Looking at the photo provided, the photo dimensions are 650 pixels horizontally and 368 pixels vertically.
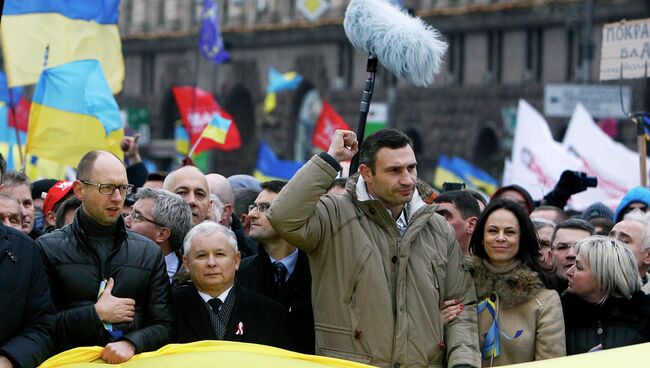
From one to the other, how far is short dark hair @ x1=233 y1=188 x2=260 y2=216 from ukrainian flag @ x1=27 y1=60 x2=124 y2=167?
2868 millimetres

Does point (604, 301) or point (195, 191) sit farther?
point (195, 191)

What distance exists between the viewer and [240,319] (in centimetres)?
693

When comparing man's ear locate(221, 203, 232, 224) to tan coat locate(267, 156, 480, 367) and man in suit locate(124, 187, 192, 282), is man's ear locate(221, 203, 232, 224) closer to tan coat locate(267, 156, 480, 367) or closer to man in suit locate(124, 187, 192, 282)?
man in suit locate(124, 187, 192, 282)

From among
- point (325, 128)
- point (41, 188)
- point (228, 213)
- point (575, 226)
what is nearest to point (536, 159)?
point (325, 128)

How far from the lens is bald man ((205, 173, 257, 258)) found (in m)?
9.02

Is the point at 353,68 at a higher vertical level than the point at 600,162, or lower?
higher

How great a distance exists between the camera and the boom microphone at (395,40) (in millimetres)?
7465

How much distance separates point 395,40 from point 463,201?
5.72ft

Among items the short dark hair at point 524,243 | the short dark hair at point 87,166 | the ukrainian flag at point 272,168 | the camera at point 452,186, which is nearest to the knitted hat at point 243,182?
the camera at point 452,186

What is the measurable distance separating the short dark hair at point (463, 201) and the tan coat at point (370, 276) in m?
1.99

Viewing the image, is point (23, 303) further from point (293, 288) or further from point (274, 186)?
point (274, 186)

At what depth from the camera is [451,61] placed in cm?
4381

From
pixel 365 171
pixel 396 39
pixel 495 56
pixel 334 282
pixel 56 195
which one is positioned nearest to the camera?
pixel 334 282

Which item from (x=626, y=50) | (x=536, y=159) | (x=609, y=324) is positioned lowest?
(x=609, y=324)
